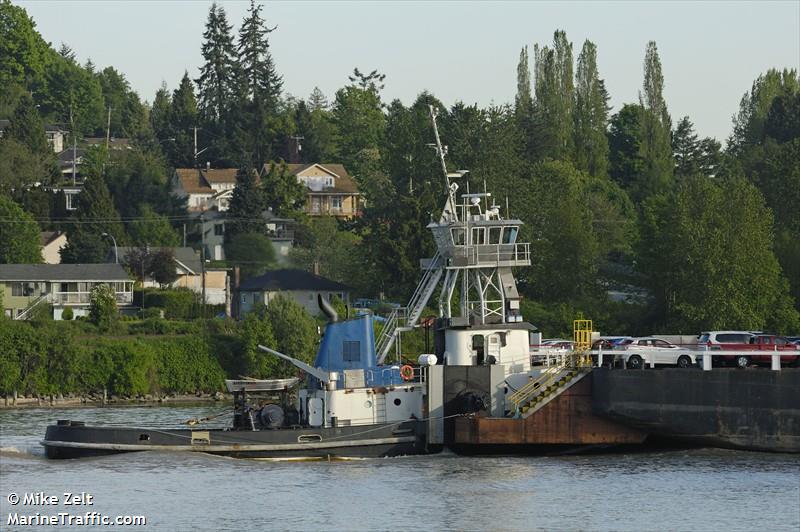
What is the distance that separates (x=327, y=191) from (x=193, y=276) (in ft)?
109

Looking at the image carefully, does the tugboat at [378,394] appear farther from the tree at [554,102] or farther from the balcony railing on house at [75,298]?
the tree at [554,102]

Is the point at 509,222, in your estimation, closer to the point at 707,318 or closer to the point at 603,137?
the point at 707,318

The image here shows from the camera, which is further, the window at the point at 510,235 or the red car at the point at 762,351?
the window at the point at 510,235

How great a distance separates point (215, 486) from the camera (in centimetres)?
4828

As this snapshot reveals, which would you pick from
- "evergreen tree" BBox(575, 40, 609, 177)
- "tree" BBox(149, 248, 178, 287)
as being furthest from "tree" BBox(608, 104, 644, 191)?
"tree" BBox(149, 248, 178, 287)

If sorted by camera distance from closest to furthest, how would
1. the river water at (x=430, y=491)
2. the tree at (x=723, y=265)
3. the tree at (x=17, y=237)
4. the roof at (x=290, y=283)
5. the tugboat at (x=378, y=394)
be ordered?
the river water at (x=430, y=491) < the tugboat at (x=378, y=394) < the tree at (x=723, y=265) < the roof at (x=290, y=283) < the tree at (x=17, y=237)

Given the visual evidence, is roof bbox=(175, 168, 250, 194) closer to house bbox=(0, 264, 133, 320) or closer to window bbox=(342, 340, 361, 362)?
house bbox=(0, 264, 133, 320)

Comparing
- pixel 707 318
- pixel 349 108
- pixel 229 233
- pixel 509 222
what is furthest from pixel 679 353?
pixel 349 108

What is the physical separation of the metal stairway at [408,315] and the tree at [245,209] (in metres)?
76.1

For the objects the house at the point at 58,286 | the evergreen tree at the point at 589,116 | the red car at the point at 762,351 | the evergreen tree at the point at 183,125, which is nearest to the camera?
the red car at the point at 762,351

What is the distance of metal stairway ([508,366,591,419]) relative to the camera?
52562mm

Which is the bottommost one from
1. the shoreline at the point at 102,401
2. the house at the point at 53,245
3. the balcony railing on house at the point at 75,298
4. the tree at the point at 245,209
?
the shoreline at the point at 102,401

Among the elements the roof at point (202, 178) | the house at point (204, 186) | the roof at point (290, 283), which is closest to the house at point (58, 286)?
the roof at point (290, 283)

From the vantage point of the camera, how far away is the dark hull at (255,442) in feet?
172
